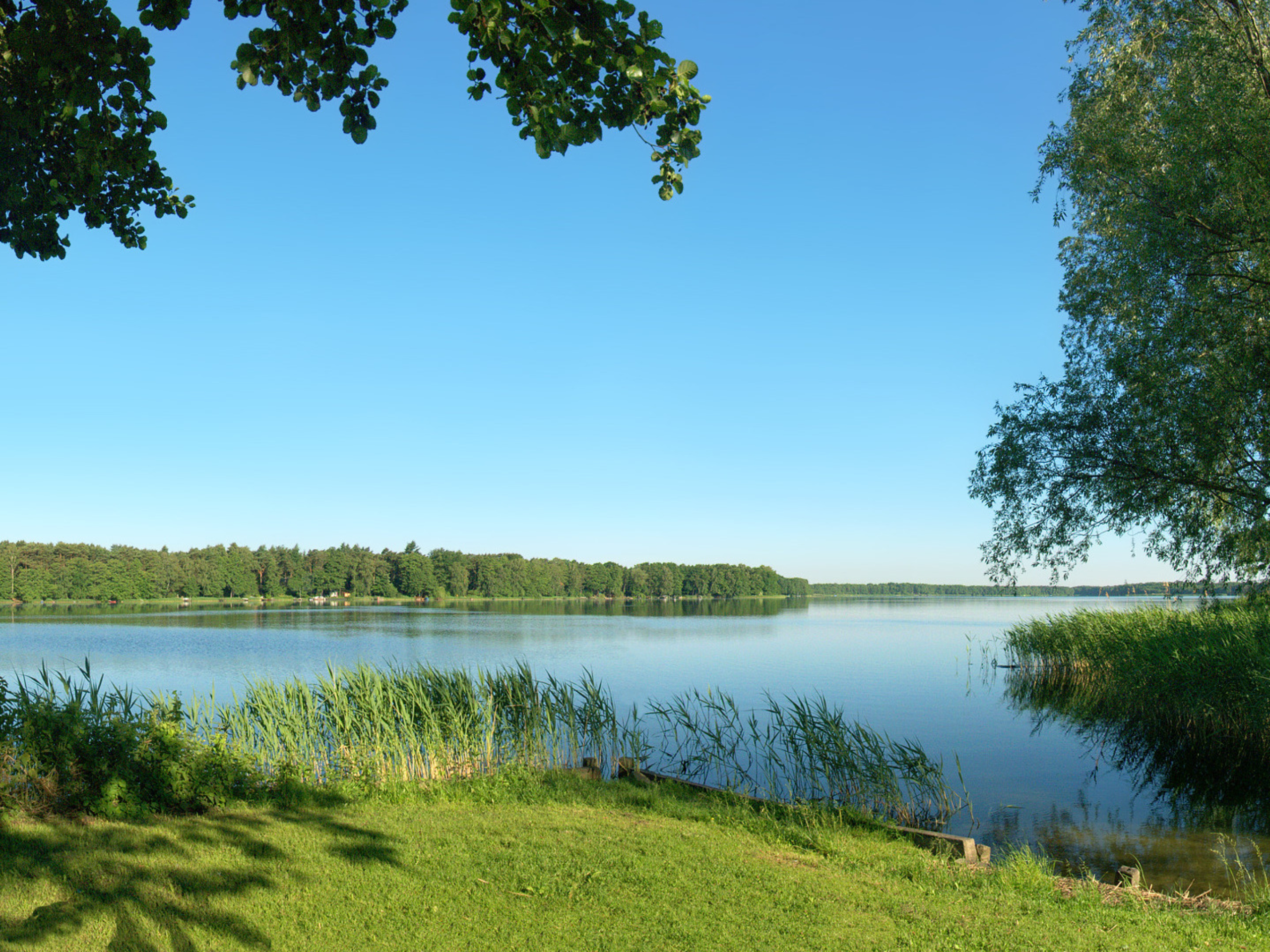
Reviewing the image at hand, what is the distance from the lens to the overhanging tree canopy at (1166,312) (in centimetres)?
1384

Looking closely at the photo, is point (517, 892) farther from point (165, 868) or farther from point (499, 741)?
point (499, 741)

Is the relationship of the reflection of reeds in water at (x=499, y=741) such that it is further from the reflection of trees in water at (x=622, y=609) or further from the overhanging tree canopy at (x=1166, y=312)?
the reflection of trees in water at (x=622, y=609)

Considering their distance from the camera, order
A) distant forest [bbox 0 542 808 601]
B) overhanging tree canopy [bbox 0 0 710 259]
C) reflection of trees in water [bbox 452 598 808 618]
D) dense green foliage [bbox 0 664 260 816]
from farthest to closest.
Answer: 1. distant forest [bbox 0 542 808 601]
2. reflection of trees in water [bbox 452 598 808 618]
3. dense green foliage [bbox 0 664 260 816]
4. overhanging tree canopy [bbox 0 0 710 259]

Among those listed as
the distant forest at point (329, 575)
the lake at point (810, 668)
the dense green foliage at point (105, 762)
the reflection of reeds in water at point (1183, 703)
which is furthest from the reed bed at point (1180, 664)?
the distant forest at point (329, 575)

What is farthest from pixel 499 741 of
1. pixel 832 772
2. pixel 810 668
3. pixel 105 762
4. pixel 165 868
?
pixel 810 668

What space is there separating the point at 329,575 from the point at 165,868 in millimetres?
138280

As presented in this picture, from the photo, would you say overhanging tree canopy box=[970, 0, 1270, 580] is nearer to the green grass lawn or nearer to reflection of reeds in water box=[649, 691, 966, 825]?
reflection of reeds in water box=[649, 691, 966, 825]

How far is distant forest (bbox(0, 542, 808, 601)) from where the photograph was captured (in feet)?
351

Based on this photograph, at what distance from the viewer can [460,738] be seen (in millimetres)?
11898

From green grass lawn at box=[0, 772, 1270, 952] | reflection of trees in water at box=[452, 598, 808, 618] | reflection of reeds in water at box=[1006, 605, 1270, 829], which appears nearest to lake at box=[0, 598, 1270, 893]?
reflection of reeds in water at box=[1006, 605, 1270, 829]

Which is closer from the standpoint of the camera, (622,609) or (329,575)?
(622,609)

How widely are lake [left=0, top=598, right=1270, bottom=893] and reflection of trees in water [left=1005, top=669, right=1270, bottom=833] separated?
0.14 metres

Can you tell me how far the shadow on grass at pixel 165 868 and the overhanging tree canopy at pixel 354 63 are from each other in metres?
5.37

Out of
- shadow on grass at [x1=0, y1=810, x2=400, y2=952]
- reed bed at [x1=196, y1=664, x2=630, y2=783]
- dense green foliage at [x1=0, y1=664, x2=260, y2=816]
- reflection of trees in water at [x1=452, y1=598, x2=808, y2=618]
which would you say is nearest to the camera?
shadow on grass at [x1=0, y1=810, x2=400, y2=952]
